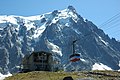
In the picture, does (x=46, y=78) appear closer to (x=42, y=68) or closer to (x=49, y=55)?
(x=42, y=68)

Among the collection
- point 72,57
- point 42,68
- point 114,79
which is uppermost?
point 42,68

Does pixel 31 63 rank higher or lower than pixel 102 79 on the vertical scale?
higher

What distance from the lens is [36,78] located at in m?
73.1

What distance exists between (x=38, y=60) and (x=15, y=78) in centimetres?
8138

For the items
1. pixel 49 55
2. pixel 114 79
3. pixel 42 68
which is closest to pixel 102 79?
pixel 114 79

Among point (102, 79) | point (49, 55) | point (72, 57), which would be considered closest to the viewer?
point (102, 79)

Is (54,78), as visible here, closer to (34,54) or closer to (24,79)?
(24,79)

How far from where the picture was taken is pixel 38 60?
525 ft

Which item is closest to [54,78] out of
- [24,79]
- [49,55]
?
[24,79]

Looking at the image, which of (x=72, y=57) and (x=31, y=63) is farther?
(x=31, y=63)

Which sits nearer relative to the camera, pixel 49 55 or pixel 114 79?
pixel 114 79

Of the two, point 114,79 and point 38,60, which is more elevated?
point 38,60

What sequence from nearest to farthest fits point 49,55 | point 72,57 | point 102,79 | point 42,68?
point 102,79 → point 72,57 → point 42,68 → point 49,55

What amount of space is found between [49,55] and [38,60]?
23.8 feet
